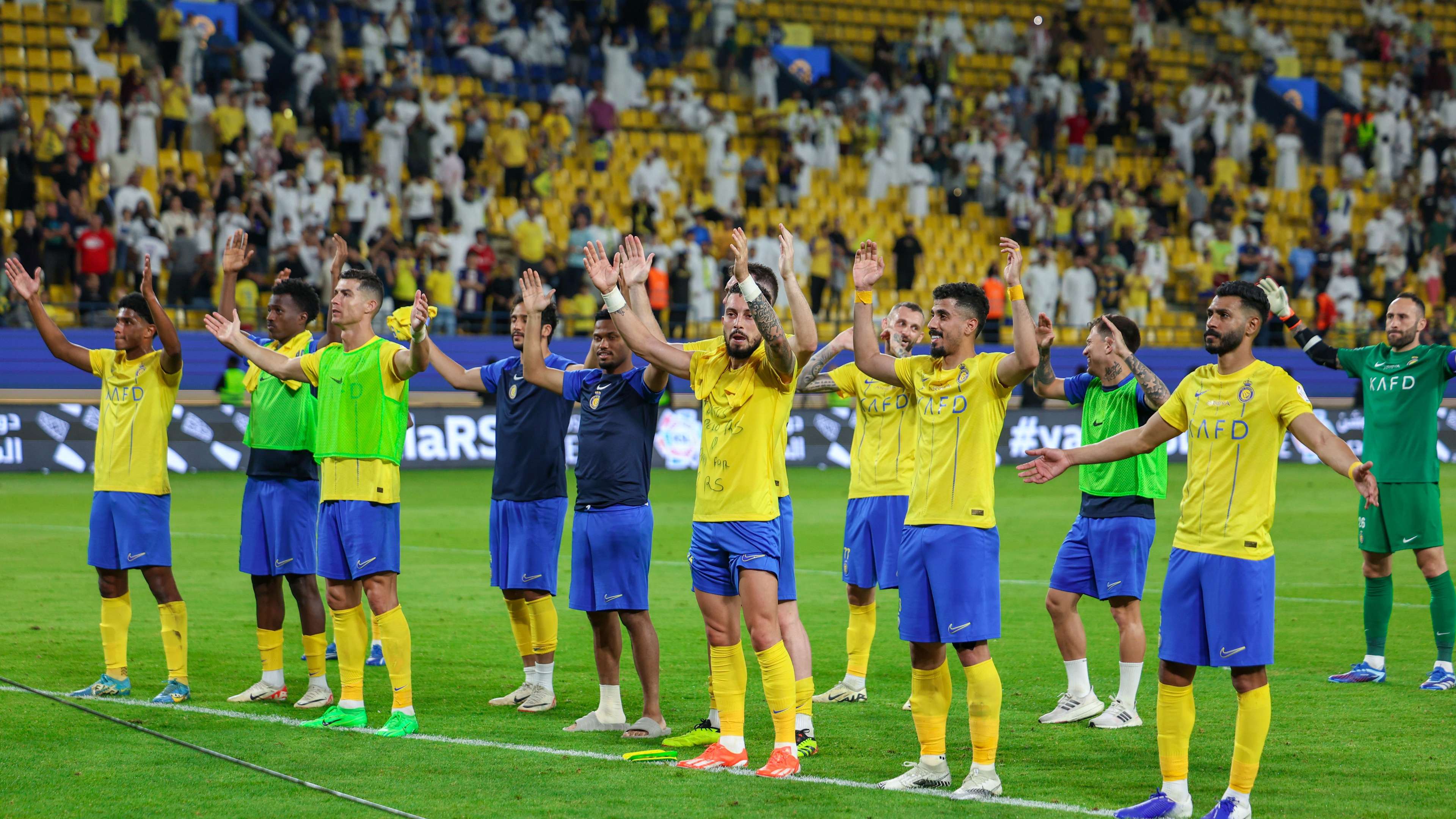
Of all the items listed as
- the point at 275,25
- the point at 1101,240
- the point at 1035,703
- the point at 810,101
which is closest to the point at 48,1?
the point at 275,25

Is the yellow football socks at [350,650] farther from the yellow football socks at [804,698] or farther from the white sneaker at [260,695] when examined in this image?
the yellow football socks at [804,698]

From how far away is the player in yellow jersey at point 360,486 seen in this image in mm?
8422

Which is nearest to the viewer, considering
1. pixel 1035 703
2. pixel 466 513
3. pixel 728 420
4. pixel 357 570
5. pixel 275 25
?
pixel 728 420

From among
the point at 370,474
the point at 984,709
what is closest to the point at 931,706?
the point at 984,709

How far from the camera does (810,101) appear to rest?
119ft

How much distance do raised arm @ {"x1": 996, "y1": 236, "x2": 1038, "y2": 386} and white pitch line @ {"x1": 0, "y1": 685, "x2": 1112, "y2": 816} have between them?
1.88m

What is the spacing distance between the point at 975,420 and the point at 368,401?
134 inches

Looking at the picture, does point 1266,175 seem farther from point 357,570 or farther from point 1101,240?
point 357,570

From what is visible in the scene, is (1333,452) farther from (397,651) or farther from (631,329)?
(397,651)

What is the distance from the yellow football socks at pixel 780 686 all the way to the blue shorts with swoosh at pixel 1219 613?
5.79 ft

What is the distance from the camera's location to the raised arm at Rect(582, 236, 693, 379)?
7.79 m

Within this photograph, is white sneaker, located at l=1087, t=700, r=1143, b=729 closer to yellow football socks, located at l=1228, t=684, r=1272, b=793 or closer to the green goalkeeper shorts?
yellow football socks, located at l=1228, t=684, r=1272, b=793

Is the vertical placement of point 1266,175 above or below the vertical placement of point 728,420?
above

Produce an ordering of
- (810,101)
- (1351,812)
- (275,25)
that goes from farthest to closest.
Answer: (810,101)
(275,25)
(1351,812)
